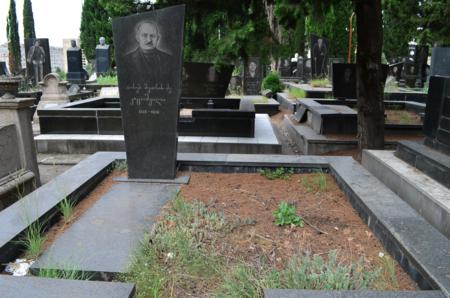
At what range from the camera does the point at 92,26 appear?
34.8 m

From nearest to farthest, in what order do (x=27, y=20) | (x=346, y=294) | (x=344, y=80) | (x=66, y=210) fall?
Answer: (x=346, y=294), (x=66, y=210), (x=344, y=80), (x=27, y=20)

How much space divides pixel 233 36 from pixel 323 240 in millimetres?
3574

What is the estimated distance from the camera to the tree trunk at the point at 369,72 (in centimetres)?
620

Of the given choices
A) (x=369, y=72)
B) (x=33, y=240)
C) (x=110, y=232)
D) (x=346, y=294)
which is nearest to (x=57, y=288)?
(x=33, y=240)

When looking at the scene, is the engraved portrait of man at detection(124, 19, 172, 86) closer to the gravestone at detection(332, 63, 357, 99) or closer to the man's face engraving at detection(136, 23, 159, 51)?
the man's face engraving at detection(136, 23, 159, 51)

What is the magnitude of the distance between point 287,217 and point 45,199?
2386 millimetres

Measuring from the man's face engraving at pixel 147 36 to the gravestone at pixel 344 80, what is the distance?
7070 millimetres

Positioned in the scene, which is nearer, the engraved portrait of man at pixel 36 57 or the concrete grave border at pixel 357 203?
the concrete grave border at pixel 357 203

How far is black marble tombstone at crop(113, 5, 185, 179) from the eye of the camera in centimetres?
464

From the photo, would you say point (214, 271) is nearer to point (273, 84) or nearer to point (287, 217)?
point (287, 217)

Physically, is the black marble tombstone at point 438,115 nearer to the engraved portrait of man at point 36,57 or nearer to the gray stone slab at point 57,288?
the gray stone slab at point 57,288

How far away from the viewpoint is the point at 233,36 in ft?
18.9

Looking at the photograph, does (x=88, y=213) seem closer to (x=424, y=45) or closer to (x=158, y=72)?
(x=158, y=72)

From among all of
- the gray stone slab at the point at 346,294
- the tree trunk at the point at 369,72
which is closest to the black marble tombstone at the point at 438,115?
the tree trunk at the point at 369,72
